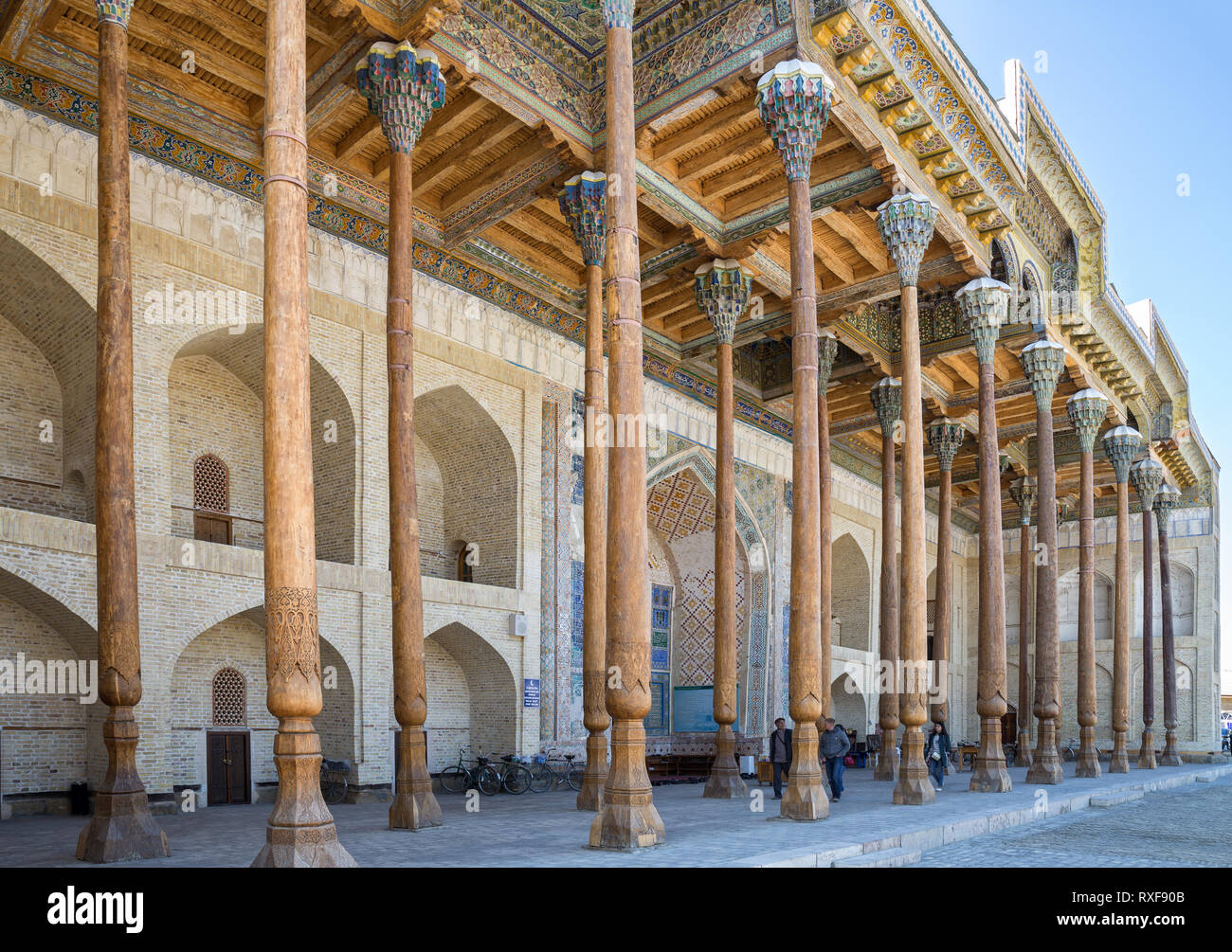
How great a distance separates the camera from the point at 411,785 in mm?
8023

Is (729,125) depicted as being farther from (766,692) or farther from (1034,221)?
(766,692)

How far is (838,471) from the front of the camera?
75.2ft

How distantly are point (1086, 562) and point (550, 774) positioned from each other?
9277 millimetres

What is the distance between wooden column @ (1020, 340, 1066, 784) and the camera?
556 inches

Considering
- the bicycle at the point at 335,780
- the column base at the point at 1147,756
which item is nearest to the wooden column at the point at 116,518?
the bicycle at the point at 335,780

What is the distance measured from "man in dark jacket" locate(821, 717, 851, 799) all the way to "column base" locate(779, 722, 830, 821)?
2.16 meters

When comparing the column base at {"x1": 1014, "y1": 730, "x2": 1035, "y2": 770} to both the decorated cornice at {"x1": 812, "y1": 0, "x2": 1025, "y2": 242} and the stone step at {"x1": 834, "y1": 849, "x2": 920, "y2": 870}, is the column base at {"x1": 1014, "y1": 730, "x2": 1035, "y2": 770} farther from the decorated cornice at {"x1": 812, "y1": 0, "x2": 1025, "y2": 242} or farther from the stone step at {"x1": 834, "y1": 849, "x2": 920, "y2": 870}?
the stone step at {"x1": 834, "y1": 849, "x2": 920, "y2": 870}

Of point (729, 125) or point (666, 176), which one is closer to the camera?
point (729, 125)

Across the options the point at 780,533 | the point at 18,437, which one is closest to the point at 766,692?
the point at 780,533

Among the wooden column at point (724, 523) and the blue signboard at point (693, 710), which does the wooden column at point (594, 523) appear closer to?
the wooden column at point (724, 523)

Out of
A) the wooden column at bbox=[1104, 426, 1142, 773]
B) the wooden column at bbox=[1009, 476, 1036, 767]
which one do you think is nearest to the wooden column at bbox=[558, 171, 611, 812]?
the wooden column at bbox=[1009, 476, 1036, 767]

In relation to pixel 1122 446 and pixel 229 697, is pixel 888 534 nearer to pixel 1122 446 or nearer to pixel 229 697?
pixel 1122 446

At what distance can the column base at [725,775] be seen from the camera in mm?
11461
